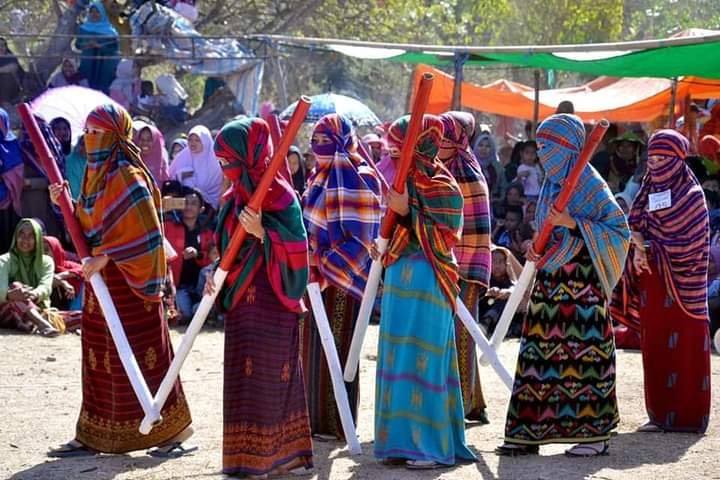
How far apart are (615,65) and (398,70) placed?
75.0 feet

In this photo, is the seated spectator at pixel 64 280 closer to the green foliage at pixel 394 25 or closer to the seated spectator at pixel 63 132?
the seated spectator at pixel 63 132

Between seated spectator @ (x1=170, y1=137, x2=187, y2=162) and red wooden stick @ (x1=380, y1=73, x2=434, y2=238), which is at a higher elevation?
seated spectator @ (x1=170, y1=137, x2=187, y2=162)

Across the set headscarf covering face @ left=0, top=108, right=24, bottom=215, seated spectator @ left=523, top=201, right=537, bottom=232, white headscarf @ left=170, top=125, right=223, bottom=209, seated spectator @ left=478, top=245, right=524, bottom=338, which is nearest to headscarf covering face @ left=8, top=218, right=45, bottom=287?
headscarf covering face @ left=0, top=108, right=24, bottom=215

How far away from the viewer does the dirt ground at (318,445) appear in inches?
248

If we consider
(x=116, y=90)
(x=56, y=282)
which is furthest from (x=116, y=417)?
(x=116, y=90)

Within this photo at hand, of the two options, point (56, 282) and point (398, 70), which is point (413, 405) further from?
point (398, 70)

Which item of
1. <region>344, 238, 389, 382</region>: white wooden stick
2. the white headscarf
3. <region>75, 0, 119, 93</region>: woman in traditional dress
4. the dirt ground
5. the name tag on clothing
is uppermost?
<region>75, 0, 119, 93</region>: woman in traditional dress

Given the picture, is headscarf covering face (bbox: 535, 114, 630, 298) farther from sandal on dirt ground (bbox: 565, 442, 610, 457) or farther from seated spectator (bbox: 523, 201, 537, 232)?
seated spectator (bbox: 523, 201, 537, 232)

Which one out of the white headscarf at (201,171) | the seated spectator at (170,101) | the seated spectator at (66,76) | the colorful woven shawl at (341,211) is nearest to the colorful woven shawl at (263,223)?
the colorful woven shawl at (341,211)

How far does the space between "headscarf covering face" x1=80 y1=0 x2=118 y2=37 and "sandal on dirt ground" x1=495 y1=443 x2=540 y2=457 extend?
Answer: 9.12 meters

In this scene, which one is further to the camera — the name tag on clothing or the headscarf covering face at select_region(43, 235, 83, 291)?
the headscarf covering face at select_region(43, 235, 83, 291)

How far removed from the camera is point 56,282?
37.1ft

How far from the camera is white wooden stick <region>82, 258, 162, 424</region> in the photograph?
6219 millimetres

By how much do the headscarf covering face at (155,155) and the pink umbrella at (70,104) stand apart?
777mm
